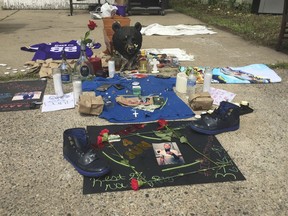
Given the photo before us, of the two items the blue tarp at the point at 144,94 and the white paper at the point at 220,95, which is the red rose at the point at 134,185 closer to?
the blue tarp at the point at 144,94

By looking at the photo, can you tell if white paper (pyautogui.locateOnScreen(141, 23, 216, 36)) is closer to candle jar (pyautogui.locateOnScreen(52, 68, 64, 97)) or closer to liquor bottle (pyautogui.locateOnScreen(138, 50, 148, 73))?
liquor bottle (pyautogui.locateOnScreen(138, 50, 148, 73))

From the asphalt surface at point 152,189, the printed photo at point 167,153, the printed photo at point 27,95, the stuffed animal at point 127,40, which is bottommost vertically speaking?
the asphalt surface at point 152,189

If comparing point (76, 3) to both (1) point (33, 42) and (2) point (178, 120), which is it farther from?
(2) point (178, 120)

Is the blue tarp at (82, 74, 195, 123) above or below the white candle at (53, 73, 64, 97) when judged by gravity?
below

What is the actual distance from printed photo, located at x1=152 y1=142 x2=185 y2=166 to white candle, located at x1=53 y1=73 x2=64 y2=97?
1.38 m

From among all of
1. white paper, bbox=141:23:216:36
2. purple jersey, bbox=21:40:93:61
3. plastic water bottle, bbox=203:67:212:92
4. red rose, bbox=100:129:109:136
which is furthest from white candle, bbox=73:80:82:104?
white paper, bbox=141:23:216:36

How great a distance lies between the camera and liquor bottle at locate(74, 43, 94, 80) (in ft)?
11.4

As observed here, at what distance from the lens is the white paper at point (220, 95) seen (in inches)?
123

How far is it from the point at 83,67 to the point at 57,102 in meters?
0.65

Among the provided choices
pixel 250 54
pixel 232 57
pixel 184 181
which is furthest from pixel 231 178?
pixel 250 54

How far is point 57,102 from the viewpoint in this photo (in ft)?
9.91

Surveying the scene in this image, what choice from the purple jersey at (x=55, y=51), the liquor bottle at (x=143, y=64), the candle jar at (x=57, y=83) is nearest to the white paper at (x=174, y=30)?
the purple jersey at (x=55, y=51)

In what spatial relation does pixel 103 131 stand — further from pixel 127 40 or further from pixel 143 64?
pixel 143 64

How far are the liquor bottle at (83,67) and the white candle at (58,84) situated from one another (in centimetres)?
45
